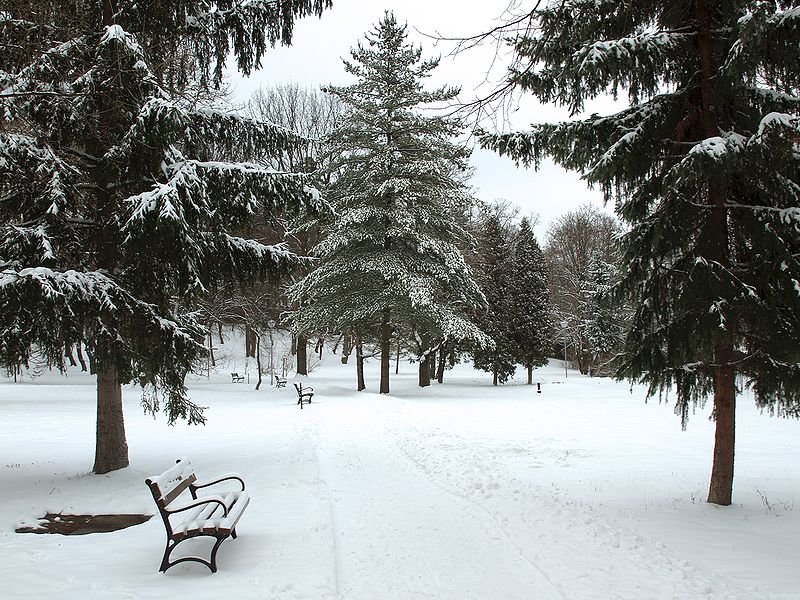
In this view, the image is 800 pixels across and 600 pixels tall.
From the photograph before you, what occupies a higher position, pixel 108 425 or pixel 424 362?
pixel 108 425

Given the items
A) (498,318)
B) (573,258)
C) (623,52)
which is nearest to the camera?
(623,52)

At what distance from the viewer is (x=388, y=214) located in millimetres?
22969

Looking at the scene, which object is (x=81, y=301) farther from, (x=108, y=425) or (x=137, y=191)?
(x=108, y=425)

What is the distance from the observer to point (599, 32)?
7.18m

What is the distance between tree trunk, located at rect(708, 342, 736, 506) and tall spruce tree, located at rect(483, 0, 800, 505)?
17 mm

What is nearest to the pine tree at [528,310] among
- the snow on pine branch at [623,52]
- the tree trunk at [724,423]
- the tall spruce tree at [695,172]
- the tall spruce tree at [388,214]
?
the tall spruce tree at [388,214]

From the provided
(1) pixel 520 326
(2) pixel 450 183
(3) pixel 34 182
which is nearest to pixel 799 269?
(3) pixel 34 182

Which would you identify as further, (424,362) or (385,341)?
(424,362)

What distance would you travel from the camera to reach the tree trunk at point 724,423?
683cm

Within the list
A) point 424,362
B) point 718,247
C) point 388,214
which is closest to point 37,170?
point 718,247

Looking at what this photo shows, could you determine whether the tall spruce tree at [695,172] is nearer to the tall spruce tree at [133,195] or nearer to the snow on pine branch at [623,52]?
the snow on pine branch at [623,52]

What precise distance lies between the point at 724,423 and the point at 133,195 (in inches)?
336

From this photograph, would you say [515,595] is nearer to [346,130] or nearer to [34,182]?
[34,182]

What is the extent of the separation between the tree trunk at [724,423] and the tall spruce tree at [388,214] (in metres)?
15.5
